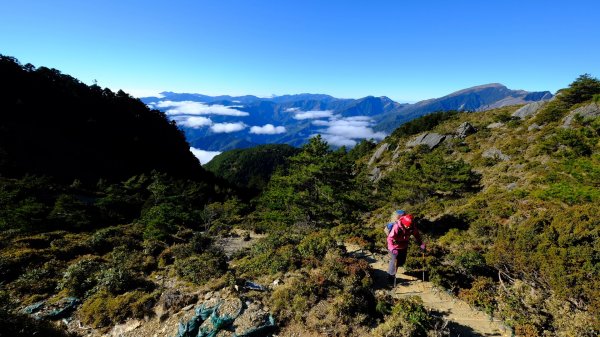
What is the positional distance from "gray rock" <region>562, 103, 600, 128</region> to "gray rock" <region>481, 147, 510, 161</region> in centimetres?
805

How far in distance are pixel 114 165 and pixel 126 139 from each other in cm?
1816

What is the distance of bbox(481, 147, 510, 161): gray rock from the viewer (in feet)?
123

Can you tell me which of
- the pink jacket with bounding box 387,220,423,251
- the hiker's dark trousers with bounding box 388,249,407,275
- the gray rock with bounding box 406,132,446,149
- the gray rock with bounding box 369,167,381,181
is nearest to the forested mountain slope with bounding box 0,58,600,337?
the hiker's dark trousers with bounding box 388,249,407,275

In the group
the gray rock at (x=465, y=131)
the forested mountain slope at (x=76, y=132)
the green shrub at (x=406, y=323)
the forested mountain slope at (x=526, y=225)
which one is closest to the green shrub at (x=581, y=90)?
the forested mountain slope at (x=526, y=225)

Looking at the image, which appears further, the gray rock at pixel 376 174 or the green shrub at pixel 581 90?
the gray rock at pixel 376 174

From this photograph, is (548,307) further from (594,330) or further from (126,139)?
(126,139)

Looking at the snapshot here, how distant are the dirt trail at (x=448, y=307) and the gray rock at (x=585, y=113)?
130 ft

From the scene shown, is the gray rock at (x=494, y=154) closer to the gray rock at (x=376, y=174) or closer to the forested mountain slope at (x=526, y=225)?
the forested mountain slope at (x=526, y=225)

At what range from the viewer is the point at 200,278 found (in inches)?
427

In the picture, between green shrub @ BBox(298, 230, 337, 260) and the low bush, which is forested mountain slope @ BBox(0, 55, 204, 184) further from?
green shrub @ BBox(298, 230, 337, 260)

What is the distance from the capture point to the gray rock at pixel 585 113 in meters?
35.3

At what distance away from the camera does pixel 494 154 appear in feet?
129

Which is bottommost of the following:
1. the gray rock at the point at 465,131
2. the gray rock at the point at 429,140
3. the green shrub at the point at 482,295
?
the green shrub at the point at 482,295

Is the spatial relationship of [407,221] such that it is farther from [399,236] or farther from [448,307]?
[448,307]
